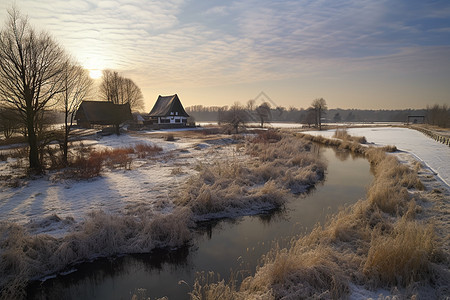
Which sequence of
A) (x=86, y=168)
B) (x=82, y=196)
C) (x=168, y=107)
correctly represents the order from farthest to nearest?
(x=168, y=107), (x=86, y=168), (x=82, y=196)

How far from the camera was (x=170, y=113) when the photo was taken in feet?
174

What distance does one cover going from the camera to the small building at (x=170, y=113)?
53.4 m

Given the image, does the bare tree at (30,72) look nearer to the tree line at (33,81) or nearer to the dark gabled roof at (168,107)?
the tree line at (33,81)

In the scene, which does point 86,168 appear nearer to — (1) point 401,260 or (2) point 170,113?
(1) point 401,260

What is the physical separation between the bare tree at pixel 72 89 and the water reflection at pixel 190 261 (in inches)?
434

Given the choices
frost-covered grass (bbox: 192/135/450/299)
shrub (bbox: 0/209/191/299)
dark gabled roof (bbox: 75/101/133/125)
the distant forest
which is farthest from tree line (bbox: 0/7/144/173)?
the distant forest

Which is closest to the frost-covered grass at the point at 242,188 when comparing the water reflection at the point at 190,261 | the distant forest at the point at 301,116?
the water reflection at the point at 190,261

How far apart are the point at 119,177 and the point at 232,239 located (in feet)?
27.9

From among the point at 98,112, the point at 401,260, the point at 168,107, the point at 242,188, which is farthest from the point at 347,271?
the point at 168,107

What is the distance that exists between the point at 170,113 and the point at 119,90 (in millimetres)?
13213

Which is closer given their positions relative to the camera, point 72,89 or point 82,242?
point 82,242

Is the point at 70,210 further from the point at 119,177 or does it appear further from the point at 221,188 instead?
the point at 221,188

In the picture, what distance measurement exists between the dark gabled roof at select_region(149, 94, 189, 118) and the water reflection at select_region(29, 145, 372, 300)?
46.3 metres

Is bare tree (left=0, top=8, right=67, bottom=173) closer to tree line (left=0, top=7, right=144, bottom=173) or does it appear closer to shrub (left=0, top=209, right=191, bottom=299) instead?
tree line (left=0, top=7, right=144, bottom=173)
